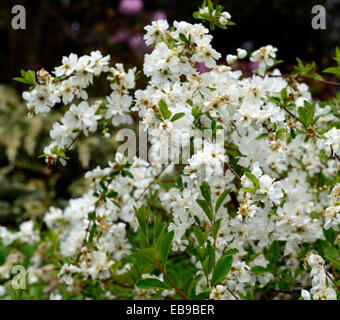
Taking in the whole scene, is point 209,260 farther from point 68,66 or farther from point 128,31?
point 128,31

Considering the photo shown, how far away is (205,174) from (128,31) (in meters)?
4.89

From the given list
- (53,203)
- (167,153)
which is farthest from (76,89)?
(53,203)

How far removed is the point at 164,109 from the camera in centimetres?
81

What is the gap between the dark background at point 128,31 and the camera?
486cm

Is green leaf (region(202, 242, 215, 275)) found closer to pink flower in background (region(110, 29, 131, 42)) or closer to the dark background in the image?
the dark background

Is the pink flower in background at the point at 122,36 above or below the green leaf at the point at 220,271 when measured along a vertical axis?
above

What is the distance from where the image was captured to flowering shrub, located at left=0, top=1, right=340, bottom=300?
0.80 metres

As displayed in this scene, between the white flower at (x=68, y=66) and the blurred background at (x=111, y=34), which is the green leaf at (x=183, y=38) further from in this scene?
the blurred background at (x=111, y=34)

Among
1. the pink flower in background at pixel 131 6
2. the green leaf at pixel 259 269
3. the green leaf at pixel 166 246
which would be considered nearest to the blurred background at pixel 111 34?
the pink flower in background at pixel 131 6

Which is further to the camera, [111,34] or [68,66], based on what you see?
[111,34]

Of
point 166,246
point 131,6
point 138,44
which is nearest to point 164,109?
point 166,246

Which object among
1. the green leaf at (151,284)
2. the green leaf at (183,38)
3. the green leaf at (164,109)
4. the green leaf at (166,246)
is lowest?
the green leaf at (151,284)

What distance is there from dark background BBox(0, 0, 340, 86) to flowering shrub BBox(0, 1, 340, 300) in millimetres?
3973
